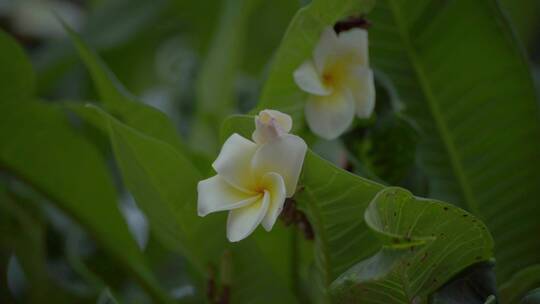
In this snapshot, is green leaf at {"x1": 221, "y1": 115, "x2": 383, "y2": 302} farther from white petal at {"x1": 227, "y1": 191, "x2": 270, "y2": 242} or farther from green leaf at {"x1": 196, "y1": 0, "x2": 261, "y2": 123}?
green leaf at {"x1": 196, "y1": 0, "x2": 261, "y2": 123}

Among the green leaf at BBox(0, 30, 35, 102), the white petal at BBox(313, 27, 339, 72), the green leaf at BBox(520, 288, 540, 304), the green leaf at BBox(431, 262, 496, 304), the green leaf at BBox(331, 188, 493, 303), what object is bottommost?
the green leaf at BBox(520, 288, 540, 304)

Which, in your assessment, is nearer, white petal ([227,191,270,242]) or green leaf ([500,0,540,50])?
white petal ([227,191,270,242])

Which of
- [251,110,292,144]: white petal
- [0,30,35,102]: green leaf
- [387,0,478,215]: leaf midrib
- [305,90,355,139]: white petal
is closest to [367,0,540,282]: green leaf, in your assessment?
[387,0,478,215]: leaf midrib

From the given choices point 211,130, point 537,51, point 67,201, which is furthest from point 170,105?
point 537,51

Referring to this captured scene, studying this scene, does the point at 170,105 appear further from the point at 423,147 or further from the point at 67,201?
the point at 423,147

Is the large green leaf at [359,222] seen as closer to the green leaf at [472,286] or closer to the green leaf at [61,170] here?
the green leaf at [472,286]

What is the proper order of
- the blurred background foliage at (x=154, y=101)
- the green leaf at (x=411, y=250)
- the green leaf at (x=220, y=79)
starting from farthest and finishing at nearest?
1. the green leaf at (x=220, y=79)
2. the blurred background foliage at (x=154, y=101)
3. the green leaf at (x=411, y=250)

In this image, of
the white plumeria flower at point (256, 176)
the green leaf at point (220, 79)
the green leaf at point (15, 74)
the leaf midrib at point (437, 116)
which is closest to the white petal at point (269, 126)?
the white plumeria flower at point (256, 176)

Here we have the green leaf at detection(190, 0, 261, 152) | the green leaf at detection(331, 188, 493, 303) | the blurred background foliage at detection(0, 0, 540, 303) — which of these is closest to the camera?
the green leaf at detection(331, 188, 493, 303)
